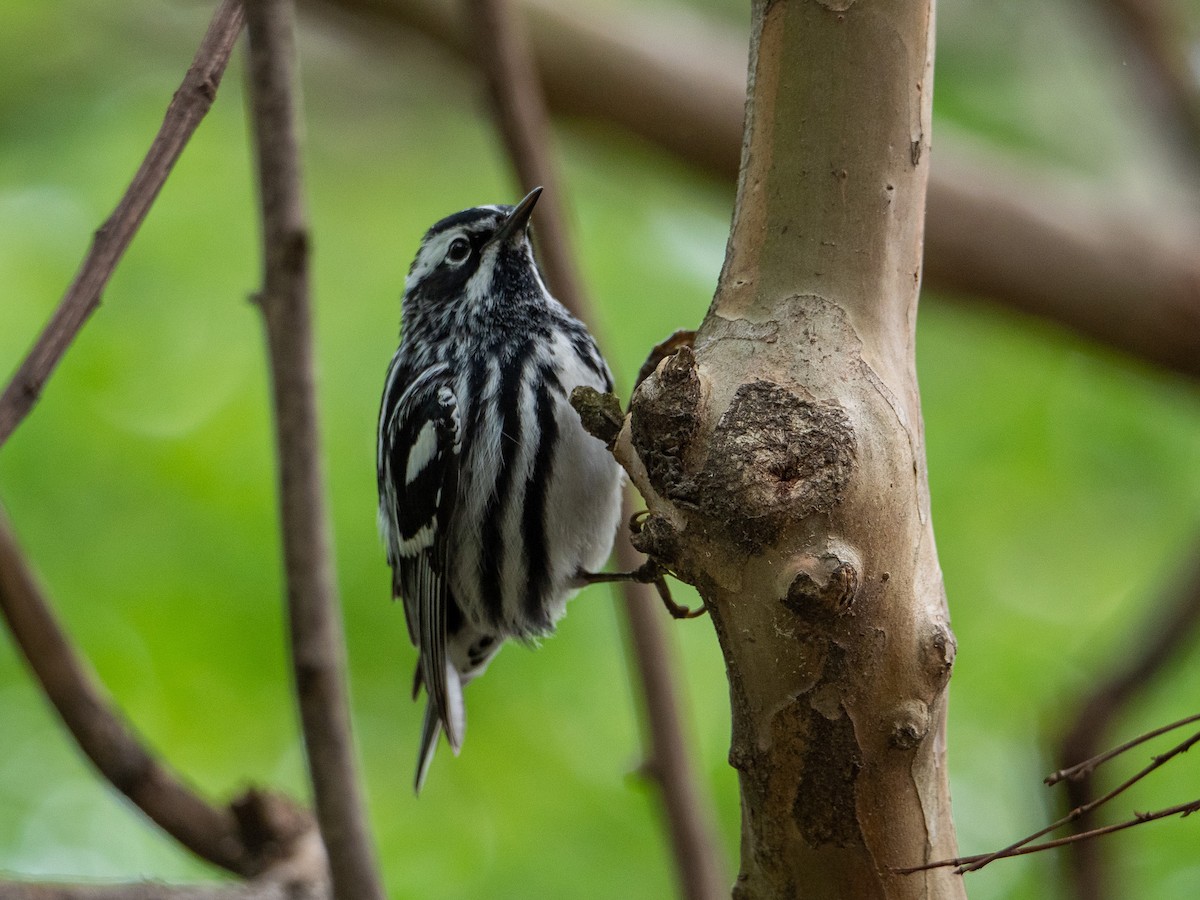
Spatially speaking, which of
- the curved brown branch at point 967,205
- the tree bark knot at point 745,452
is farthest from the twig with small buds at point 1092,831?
the curved brown branch at point 967,205

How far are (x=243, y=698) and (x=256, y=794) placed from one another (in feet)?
9.46

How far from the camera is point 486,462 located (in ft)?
12.1

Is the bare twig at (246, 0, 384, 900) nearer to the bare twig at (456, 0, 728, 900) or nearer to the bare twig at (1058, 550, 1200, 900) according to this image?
the bare twig at (456, 0, 728, 900)

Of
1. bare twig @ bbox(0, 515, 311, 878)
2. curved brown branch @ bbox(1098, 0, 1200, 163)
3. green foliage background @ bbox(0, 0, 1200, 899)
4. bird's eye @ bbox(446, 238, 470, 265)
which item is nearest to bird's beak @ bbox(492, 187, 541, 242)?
bird's eye @ bbox(446, 238, 470, 265)

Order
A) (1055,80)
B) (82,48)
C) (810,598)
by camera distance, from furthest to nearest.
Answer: (1055,80) → (82,48) → (810,598)

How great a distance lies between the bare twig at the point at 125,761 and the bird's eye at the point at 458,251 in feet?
5.38

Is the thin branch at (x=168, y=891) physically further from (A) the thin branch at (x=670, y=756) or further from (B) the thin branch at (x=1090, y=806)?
(B) the thin branch at (x=1090, y=806)

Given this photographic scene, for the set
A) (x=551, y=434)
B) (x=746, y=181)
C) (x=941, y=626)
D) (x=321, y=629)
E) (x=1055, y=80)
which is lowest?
(x=941, y=626)

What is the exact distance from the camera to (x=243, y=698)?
652 centimetres

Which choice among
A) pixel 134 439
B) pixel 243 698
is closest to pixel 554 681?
pixel 243 698

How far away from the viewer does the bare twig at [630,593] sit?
4176mm

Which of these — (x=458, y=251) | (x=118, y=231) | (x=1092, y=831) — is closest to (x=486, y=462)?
(x=458, y=251)

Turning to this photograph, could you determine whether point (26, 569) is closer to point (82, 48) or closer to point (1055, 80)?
point (82, 48)

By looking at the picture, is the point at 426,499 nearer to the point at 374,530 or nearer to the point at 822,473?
the point at 822,473
